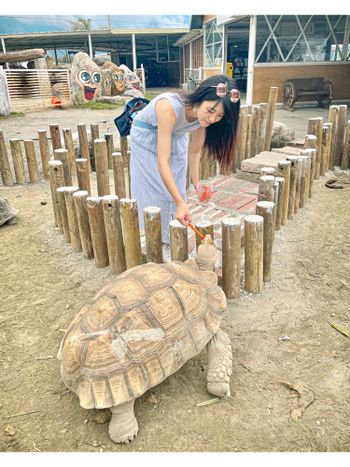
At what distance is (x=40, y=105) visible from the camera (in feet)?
51.0

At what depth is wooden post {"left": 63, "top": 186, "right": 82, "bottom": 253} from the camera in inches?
145

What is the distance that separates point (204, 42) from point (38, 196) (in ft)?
58.1

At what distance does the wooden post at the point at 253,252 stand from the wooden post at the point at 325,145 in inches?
130

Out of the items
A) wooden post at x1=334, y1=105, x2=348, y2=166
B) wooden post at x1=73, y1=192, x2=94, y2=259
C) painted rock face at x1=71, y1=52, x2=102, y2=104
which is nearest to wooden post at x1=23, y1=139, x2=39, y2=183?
wooden post at x1=73, y1=192, x2=94, y2=259

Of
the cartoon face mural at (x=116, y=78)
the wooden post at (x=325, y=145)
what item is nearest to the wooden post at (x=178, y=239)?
the wooden post at (x=325, y=145)

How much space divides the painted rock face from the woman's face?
15.0 metres

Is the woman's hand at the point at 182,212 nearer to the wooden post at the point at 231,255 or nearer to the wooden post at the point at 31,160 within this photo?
the wooden post at the point at 231,255

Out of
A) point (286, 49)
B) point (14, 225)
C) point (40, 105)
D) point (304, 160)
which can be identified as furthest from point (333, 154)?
point (40, 105)

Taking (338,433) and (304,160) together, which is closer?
(338,433)

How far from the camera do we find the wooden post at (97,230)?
10.8 feet

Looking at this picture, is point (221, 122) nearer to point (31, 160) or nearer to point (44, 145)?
point (44, 145)

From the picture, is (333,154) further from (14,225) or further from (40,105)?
(40,105)

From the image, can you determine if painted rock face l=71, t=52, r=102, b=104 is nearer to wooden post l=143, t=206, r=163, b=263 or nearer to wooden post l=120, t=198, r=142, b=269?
wooden post l=120, t=198, r=142, b=269

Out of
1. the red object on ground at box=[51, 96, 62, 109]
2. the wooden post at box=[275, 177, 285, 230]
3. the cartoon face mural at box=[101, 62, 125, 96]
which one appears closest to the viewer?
the wooden post at box=[275, 177, 285, 230]
